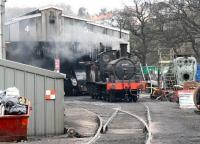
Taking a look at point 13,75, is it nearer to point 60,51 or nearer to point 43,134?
point 43,134

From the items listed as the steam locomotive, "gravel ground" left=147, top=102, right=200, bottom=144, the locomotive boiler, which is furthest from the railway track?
the locomotive boiler

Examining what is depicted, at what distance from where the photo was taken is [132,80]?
31844 mm

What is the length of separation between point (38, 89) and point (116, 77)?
660 inches

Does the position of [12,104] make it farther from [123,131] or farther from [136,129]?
[136,129]

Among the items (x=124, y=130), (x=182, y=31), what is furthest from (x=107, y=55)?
(x=124, y=130)

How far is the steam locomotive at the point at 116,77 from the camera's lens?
3138 centimetres

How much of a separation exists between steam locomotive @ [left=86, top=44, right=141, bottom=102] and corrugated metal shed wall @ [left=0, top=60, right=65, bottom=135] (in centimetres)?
1555

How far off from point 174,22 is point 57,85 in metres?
31.8

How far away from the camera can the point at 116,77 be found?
1249 inches

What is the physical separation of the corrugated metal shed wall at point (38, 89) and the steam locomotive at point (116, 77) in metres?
15.6

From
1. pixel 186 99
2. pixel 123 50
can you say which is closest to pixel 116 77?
pixel 123 50

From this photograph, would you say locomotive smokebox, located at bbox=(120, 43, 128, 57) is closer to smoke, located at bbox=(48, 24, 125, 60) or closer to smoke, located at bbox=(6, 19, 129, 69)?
smoke, located at bbox=(6, 19, 129, 69)

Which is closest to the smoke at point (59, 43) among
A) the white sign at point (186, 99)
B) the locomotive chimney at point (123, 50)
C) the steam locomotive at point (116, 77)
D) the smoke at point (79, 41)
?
the smoke at point (79, 41)

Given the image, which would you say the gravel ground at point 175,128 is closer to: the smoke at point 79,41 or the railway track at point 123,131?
the railway track at point 123,131
